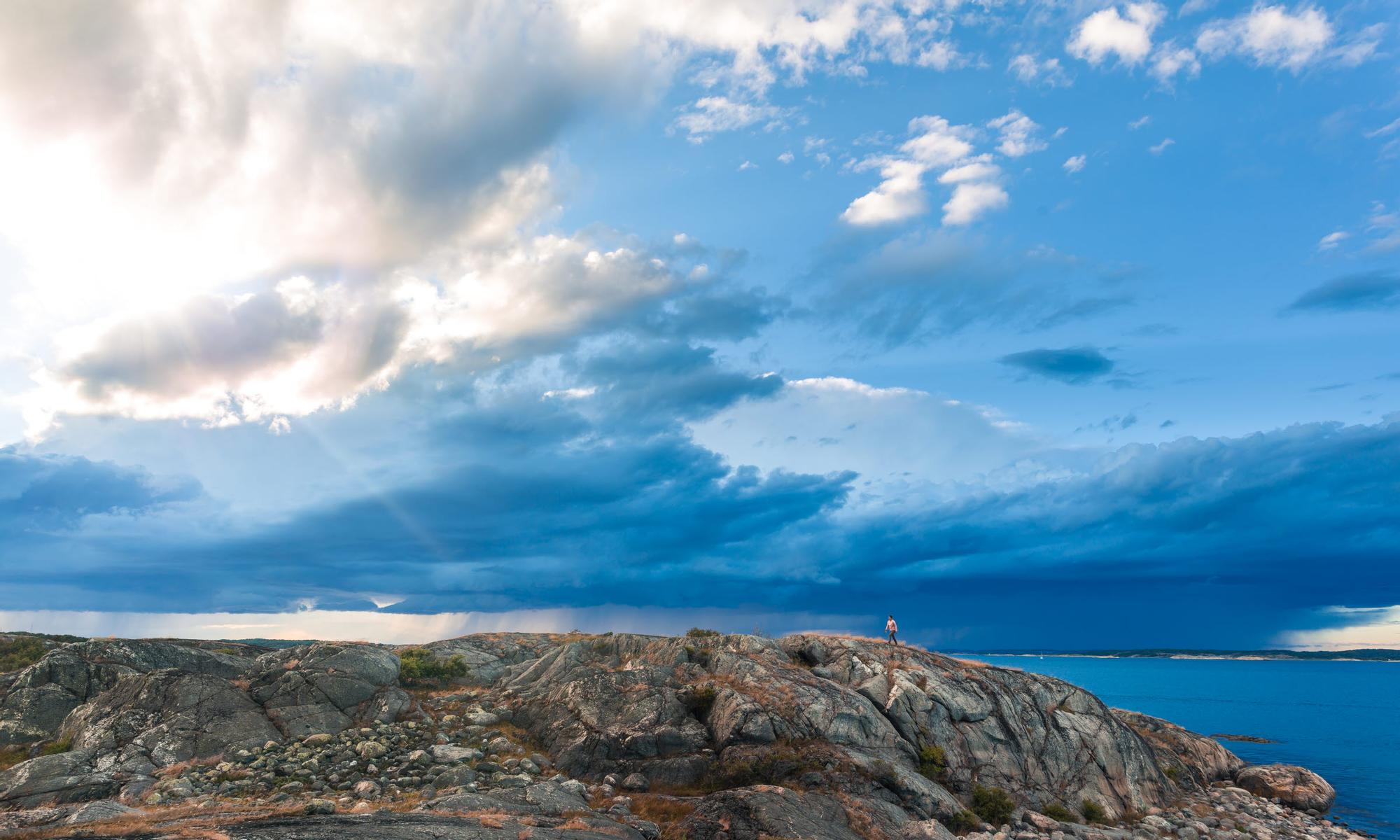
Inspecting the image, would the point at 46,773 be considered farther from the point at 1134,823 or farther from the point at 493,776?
the point at 1134,823

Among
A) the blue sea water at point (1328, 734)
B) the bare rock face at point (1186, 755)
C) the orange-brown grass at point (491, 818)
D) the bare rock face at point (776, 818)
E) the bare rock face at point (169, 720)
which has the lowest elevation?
the blue sea water at point (1328, 734)

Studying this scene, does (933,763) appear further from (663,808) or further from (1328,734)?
(1328,734)

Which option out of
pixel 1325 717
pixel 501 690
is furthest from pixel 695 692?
pixel 1325 717

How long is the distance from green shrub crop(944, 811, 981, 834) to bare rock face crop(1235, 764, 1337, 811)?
4021cm

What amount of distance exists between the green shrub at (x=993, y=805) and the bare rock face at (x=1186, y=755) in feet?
72.3

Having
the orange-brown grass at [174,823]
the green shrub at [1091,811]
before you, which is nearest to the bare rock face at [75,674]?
the orange-brown grass at [174,823]

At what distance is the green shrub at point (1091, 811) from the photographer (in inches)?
1858

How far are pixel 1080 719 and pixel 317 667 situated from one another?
56.4 meters

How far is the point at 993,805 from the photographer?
43000 mm

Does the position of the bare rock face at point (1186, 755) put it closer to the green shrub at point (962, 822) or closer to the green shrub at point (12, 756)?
the green shrub at point (962, 822)

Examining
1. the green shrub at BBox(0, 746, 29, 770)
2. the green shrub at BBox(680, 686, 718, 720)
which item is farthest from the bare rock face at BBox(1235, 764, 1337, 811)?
the green shrub at BBox(0, 746, 29, 770)

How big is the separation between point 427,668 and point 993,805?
4199 centimetres

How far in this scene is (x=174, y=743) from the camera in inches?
1602

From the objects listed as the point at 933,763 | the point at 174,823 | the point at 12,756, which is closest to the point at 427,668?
the point at 12,756
